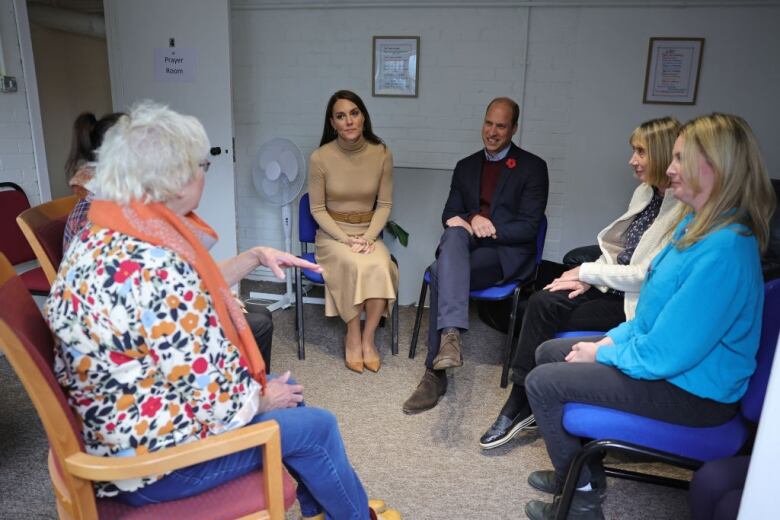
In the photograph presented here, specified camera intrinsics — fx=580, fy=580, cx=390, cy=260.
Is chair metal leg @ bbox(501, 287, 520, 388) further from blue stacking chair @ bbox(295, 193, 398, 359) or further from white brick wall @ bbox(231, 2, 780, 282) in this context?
white brick wall @ bbox(231, 2, 780, 282)

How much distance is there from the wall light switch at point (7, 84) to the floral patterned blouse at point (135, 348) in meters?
2.40

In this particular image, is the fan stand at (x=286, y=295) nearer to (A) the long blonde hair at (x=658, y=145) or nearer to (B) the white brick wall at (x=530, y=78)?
(B) the white brick wall at (x=530, y=78)

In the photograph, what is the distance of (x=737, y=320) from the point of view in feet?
4.97

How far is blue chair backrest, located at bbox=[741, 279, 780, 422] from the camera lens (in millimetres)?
1524

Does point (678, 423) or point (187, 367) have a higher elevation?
point (187, 367)

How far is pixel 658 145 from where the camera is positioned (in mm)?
2258

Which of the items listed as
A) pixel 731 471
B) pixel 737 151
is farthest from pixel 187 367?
pixel 737 151

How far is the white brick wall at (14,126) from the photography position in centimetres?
306

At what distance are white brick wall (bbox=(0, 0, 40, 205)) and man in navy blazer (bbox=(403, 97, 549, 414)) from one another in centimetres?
232

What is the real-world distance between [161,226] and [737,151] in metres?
1.48

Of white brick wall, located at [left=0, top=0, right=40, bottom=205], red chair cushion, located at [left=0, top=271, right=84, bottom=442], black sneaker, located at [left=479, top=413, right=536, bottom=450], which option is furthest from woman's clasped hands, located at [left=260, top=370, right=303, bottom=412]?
white brick wall, located at [left=0, top=0, right=40, bottom=205]

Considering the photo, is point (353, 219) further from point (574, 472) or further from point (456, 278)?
point (574, 472)

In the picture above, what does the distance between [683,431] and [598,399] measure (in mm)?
234

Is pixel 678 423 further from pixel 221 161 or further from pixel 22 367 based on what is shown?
pixel 221 161
